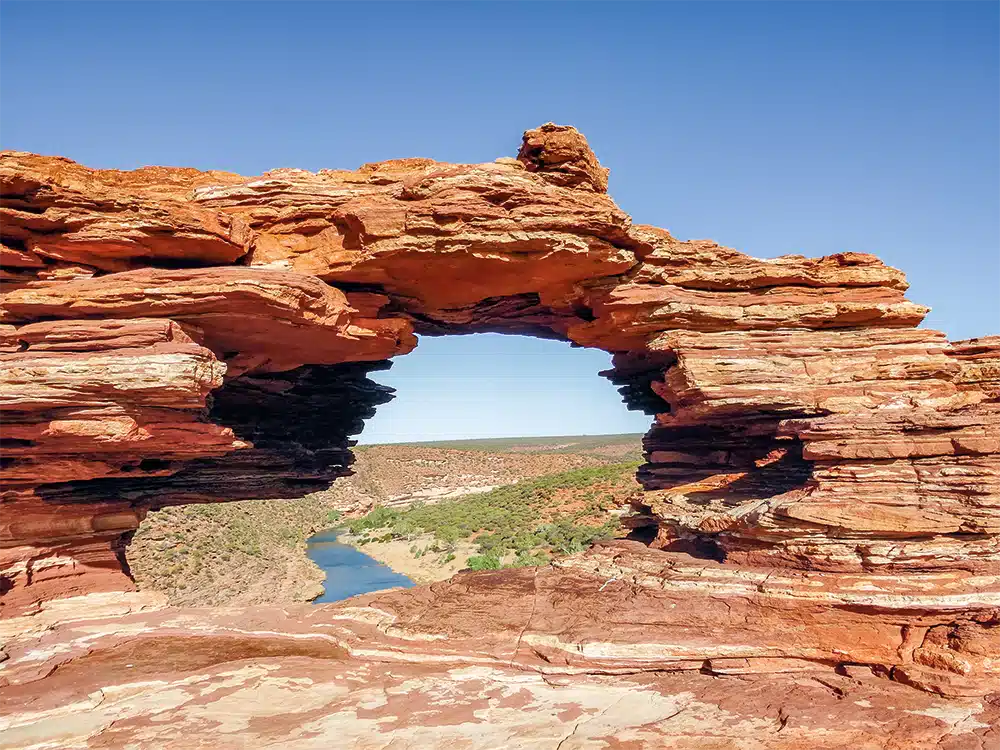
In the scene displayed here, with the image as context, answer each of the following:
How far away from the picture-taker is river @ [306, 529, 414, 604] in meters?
41.0

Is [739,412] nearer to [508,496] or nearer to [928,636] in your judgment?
[928,636]

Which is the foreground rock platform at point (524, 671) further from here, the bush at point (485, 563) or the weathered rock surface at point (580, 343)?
the bush at point (485, 563)

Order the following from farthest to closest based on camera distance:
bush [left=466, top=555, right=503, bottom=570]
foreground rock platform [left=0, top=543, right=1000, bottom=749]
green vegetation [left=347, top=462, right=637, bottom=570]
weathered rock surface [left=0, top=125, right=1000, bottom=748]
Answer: green vegetation [left=347, top=462, right=637, bottom=570] < bush [left=466, top=555, right=503, bottom=570] < weathered rock surface [left=0, top=125, right=1000, bottom=748] < foreground rock platform [left=0, top=543, right=1000, bottom=749]

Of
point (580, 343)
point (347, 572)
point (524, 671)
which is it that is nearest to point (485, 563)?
point (347, 572)

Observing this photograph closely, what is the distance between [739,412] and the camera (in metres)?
17.3

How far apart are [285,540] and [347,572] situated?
12634mm

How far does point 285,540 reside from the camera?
57031 mm

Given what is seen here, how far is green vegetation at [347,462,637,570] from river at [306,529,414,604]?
3.07 meters

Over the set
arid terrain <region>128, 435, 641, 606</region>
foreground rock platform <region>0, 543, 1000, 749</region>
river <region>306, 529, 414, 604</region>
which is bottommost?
river <region>306, 529, 414, 604</region>

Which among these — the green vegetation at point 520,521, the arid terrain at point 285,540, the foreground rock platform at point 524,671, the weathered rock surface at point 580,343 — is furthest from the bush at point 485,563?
the foreground rock platform at point 524,671

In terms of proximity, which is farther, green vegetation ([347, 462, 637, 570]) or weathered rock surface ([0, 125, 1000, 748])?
green vegetation ([347, 462, 637, 570])

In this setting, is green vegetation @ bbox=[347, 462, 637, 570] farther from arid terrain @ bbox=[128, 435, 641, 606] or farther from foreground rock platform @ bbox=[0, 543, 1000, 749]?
foreground rock platform @ bbox=[0, 543, 1000, 749]

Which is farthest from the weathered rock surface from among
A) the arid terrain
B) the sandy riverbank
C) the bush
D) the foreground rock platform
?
the sandy riverbank

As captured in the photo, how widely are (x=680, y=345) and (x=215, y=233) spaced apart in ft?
39.3
